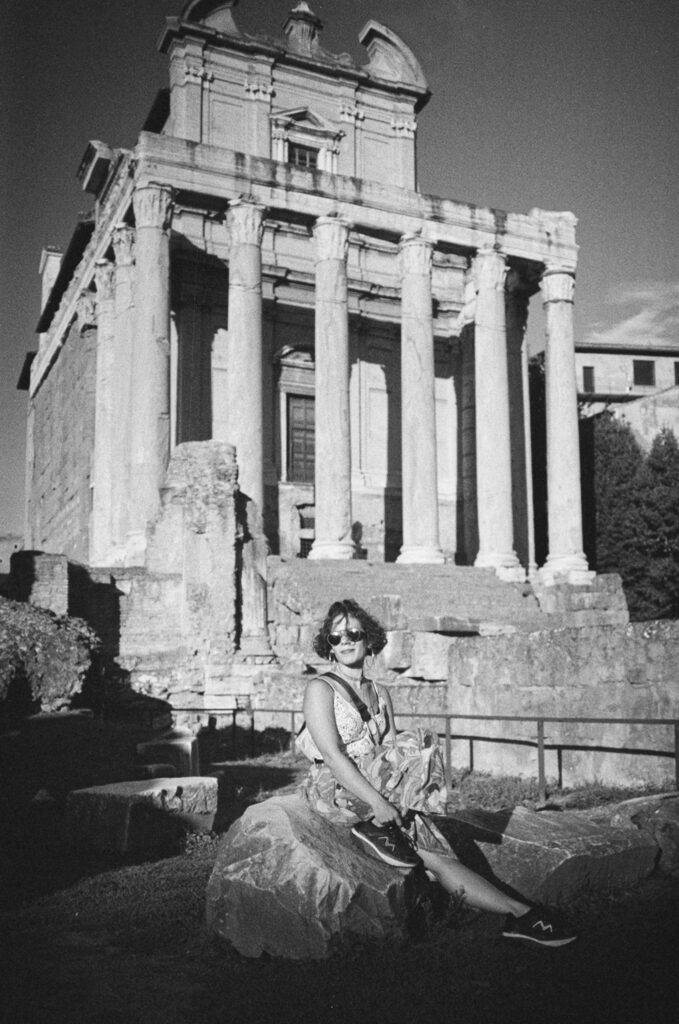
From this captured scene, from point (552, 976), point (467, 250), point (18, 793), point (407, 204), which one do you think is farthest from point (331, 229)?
point (552, 976)

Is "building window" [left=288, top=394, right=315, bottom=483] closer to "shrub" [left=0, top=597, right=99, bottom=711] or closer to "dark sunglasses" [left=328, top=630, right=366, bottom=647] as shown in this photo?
"shrub" [left=0, top=597, right=99, bottom=711]

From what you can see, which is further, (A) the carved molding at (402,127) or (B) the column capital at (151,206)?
(A) the carved molding at (402,127)

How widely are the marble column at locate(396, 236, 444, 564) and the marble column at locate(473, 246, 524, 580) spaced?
5.14ft

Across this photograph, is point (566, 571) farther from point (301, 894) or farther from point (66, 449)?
point (301, 894)

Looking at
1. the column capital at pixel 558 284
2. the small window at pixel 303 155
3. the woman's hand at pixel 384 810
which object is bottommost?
the woman's hand at pixel 384 810

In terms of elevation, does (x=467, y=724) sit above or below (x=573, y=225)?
below

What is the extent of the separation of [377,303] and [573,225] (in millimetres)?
6347

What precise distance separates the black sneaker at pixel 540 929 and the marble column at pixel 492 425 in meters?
20.9

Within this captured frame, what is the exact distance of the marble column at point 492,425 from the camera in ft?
84.2

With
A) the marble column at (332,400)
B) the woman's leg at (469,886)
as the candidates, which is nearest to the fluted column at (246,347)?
the marble column at (332,400)

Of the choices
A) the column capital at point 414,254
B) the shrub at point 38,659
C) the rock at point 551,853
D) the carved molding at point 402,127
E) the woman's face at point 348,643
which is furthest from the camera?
the carved molding at point 402,127

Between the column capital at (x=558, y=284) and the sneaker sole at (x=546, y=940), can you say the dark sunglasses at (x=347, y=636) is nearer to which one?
the sneaker sole at (x=546, y=940)

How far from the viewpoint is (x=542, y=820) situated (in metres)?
5.96

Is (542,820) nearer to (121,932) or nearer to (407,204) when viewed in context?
(121,932)
